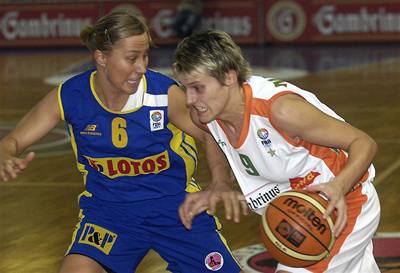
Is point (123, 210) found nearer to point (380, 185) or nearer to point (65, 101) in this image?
point (65, 101)

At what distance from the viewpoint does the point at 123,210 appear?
17.4 ft

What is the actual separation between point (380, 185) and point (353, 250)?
4.55 metres

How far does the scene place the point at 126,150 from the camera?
5.18 meters

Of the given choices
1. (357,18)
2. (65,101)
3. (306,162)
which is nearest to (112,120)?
(65,101)

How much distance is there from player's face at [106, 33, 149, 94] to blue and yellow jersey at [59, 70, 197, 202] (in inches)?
5.9

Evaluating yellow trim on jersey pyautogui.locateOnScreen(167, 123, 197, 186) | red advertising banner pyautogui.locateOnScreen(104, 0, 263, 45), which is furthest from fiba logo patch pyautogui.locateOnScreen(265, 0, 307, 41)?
yellow trim on jersey pyautogui.locateOnScreen(167, 123, 197, 186)

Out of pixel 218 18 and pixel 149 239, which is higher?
pixel 149 239

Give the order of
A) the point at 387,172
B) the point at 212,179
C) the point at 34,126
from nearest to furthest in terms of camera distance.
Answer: the point at 212,179 → the point at 34,126 → the point at 387,172

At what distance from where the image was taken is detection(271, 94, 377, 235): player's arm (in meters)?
4.11

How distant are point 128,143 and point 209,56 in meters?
0.96

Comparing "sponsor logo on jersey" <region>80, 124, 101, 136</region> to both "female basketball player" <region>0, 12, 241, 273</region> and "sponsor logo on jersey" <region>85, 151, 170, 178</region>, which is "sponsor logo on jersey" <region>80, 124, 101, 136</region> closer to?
"female basketball player" <region>0, 12, 241, 273</region>

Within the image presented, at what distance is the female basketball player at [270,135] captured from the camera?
14.3 feet

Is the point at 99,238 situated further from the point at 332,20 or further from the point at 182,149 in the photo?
the point at 332,20

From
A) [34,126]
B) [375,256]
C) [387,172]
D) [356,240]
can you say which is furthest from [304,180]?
[387,172]
